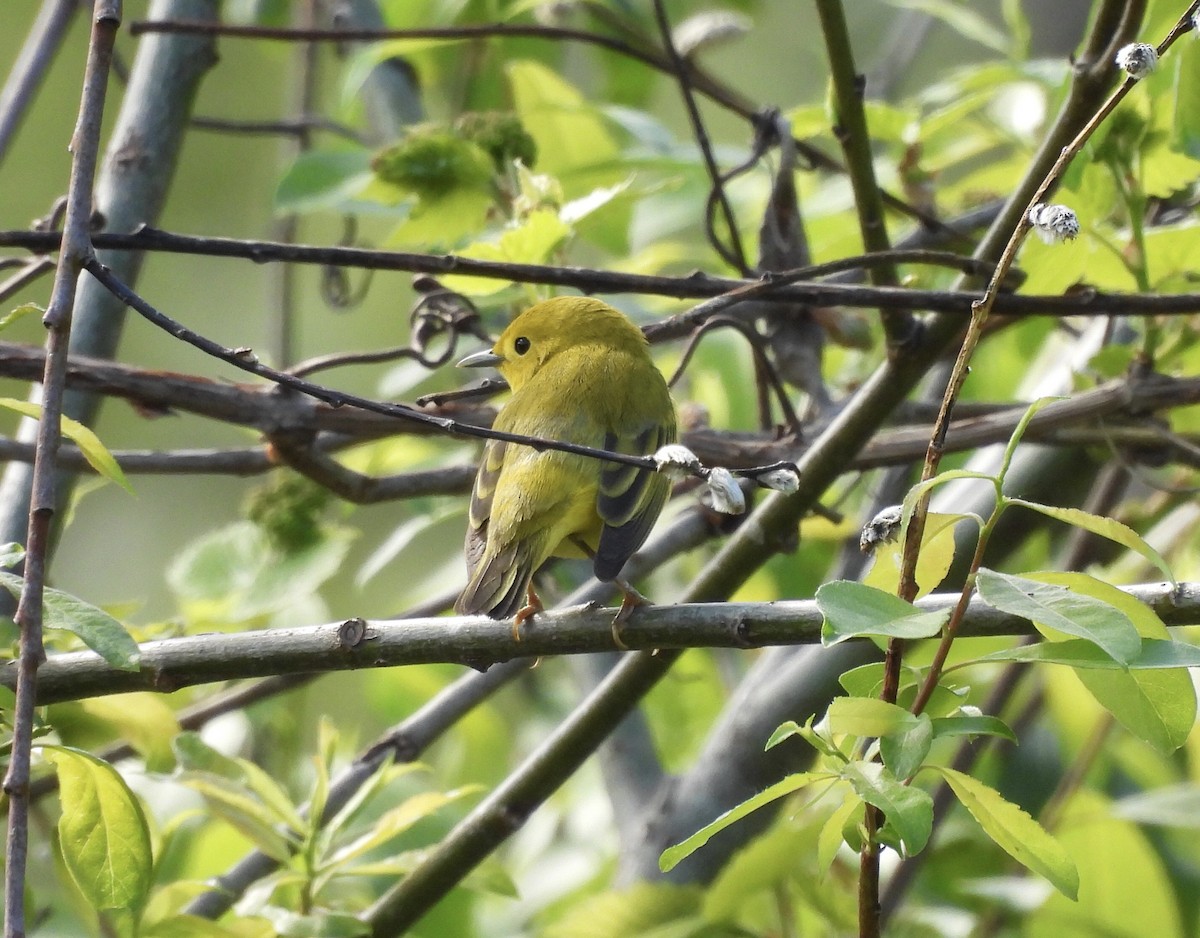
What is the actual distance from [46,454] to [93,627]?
19cm

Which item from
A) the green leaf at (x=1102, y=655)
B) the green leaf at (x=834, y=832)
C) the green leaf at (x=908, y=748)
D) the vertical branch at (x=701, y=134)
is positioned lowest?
the green leaf at (x=834, y=832)

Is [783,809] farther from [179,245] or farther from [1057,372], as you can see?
[179,245]

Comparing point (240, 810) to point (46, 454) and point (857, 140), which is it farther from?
point (857, 140)

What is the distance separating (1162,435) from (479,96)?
257cm

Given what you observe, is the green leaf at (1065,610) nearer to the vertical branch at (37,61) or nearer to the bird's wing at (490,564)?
the bird's wing at (490,564)

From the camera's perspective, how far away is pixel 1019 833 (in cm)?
130

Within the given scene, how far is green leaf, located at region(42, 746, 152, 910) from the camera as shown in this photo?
151 centimetres

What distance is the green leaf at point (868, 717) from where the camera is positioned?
3.93 feet

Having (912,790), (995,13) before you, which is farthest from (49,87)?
(912,790)

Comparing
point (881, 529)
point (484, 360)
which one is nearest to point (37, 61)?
point (484, 360)

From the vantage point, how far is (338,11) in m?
3.72

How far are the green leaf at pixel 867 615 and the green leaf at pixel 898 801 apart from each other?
161 millimetres

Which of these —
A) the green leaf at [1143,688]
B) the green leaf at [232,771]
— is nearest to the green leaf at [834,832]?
the green leaf at [1143,688]

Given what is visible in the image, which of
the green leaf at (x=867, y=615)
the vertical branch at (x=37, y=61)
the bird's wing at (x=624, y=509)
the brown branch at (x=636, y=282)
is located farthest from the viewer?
the vertical branch at (x=37, y=61)
